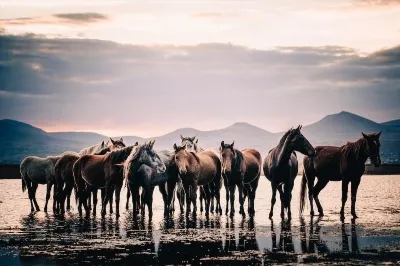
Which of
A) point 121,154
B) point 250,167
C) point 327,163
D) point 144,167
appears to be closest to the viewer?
point 144,167

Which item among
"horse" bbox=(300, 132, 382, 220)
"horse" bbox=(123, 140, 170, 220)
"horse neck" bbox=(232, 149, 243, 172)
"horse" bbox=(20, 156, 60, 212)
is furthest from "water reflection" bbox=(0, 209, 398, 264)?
"horse" bbox=(20, 156, 60, 212)

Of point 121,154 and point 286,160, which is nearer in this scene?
point 286,160

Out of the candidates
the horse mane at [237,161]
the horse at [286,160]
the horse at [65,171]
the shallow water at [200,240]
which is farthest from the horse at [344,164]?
the horse at [65,171]

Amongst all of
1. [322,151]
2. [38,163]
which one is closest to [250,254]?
[322,151]

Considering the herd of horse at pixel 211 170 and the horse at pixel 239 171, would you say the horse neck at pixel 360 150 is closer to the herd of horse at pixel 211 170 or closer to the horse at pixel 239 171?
the herd of horse at pixel 211 170

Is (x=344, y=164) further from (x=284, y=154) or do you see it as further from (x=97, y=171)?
(x=97, y=171)

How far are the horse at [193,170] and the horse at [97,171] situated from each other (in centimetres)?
155

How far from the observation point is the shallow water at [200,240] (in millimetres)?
13023

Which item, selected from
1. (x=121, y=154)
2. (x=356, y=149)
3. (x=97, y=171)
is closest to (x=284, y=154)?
(x=356, y=149)

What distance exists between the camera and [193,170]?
23.1 m

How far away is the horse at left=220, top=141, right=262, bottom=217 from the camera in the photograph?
22.8 metres

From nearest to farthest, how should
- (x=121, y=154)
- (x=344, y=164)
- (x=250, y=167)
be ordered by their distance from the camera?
(x=344, y=164)
(x=121, y=154)
(x=250, y=167)

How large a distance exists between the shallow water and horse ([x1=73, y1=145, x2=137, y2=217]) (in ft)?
4.79

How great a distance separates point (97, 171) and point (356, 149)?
8294 millimetres
